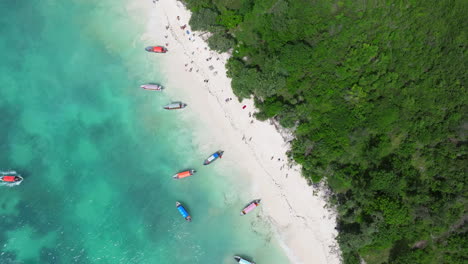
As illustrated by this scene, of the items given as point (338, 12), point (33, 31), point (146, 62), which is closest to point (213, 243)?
point (146, 62)

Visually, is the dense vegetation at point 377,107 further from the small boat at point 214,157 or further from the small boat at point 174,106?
the small boat at point 214,157

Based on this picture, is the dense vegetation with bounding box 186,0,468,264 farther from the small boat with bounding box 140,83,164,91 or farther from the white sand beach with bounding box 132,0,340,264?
the small boat with bounding box 140,83,164,91

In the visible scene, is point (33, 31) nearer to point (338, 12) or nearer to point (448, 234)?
point (338, 12)

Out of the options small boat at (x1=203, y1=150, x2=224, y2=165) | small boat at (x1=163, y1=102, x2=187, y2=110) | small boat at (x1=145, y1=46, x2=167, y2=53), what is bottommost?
small boat at (x1=203, y1=150, x2=224, y2=165)

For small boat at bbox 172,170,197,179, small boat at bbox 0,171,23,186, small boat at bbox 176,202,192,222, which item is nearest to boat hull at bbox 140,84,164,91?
small boat at bbox 172,170,197,179

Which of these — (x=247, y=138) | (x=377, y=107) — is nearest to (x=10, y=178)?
(x=247, y=138)

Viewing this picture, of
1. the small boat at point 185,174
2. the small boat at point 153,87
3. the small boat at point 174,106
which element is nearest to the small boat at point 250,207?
the small boat at point 185,174

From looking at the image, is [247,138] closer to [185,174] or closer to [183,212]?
[185,174]
